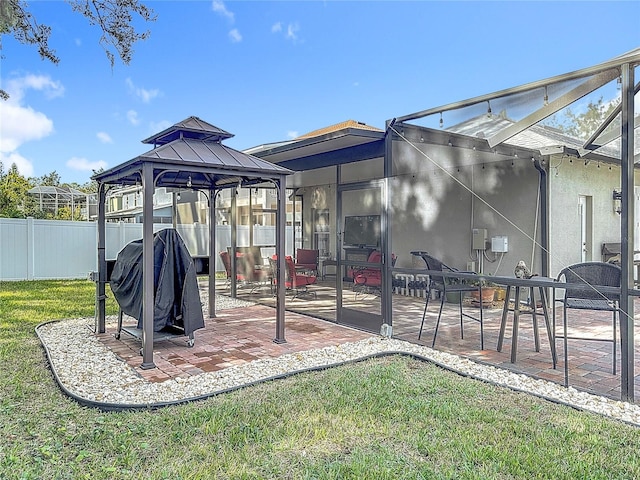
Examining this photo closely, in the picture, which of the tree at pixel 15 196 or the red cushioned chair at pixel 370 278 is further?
the tree at pixel 15 196

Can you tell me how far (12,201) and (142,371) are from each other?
18.8 meters

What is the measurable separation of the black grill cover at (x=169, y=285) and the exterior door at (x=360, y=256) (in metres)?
2.27

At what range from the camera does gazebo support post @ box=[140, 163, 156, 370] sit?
4.44 metres

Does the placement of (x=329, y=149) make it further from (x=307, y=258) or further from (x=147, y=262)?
(x=307, y=258)

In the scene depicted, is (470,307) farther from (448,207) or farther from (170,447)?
(170,447)

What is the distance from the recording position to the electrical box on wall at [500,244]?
8.38 meters

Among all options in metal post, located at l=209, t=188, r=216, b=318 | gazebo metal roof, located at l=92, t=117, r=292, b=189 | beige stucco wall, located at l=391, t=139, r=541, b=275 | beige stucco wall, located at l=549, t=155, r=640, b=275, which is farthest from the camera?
beige stucco wall, located at l=391, t=139, r=541, b=275

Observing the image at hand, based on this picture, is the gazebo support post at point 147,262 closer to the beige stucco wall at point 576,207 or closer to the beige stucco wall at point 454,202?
the beige stucco wall at point 454,202

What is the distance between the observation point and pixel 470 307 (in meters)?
8.30

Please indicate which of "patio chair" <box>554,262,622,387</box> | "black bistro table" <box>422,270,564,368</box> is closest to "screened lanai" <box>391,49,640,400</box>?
"patio chair" <box>554,262,622,387</box>

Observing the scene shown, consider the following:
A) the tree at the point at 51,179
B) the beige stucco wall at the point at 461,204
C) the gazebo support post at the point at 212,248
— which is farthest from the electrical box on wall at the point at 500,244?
the tree at the point at 51,179

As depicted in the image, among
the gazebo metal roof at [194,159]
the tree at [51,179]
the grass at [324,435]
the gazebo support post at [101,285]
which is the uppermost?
the tree at [51,179]

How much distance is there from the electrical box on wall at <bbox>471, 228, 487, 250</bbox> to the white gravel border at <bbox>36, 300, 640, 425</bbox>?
388 centimetres

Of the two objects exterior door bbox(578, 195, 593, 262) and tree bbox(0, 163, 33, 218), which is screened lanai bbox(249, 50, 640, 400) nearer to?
exterior door bbox(578, 195, 593, 262)
